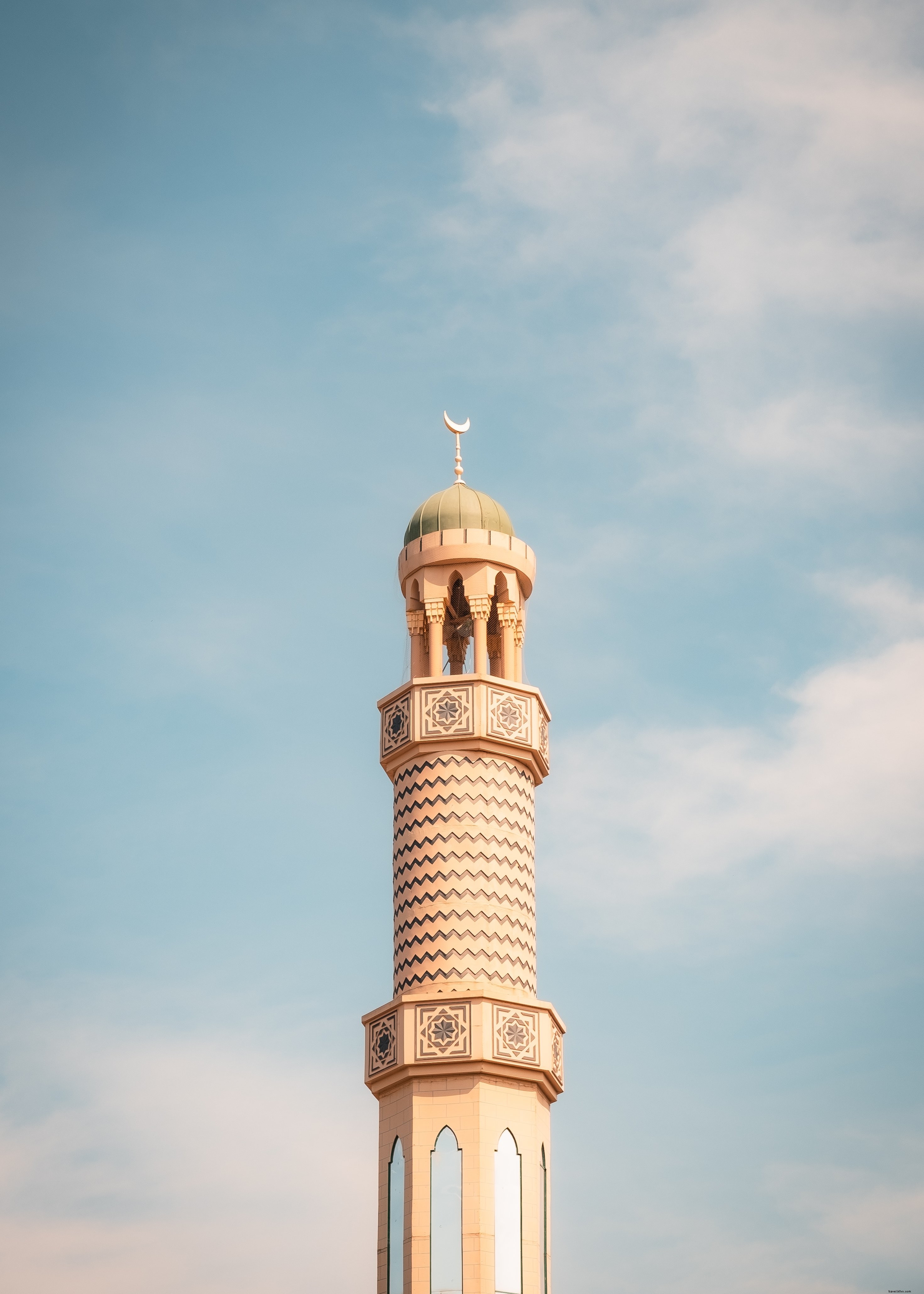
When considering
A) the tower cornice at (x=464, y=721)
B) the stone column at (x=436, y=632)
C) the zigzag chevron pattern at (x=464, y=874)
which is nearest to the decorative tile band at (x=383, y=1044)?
the zigzag chevron pattern at (x=464, y=874)

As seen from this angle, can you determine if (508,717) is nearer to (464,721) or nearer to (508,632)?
(464,721)

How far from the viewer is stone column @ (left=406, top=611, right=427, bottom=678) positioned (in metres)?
26.6

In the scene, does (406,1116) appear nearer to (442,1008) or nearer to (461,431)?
(442,1008)

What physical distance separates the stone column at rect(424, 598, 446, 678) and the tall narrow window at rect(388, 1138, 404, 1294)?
22.1 feet

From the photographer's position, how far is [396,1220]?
23125 millimetres

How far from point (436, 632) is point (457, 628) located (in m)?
1.32

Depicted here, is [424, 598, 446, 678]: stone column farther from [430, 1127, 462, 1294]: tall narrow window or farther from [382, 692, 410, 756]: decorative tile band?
[430, 1127, 462, 1294]: tall narrow window

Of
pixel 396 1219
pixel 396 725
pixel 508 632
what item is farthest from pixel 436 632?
pixel 396 1219

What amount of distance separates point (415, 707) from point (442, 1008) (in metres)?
4.37

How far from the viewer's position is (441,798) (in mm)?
25016

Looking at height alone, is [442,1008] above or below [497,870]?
below

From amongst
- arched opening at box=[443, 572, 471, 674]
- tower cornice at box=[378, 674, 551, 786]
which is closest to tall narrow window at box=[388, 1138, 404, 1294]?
tower cornice at box=[378, 674, 551, 786]

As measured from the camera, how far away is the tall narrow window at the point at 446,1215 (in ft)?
73.2

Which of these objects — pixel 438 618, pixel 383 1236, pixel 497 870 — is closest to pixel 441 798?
pixel 497 870
